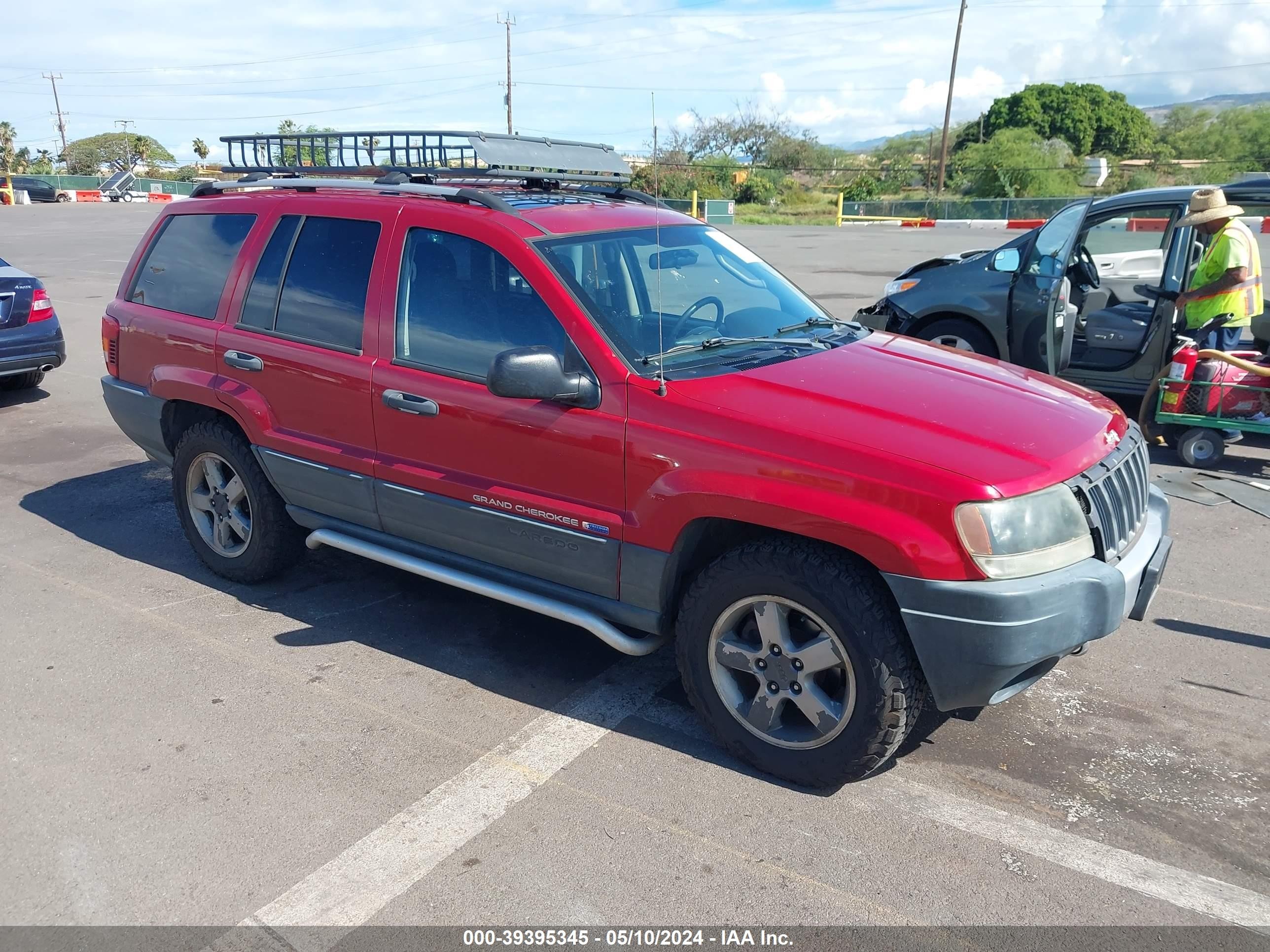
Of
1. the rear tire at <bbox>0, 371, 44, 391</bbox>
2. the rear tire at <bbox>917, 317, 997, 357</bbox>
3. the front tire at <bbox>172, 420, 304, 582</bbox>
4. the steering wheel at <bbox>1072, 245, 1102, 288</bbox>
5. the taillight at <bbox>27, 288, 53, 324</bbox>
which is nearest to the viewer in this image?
the front tire at <bbox>172, 420, 304, 582</bbox>

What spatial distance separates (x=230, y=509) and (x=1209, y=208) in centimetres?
663

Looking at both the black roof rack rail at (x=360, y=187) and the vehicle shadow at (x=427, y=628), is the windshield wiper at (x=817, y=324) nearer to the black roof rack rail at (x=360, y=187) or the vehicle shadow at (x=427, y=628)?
the black roof rack rail at (x=360, y=187)

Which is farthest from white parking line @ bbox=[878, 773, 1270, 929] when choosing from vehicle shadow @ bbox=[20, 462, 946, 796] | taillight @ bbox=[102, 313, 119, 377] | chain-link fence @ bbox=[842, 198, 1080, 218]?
Result: chain-link fence @ bbox=[842, 198, 1080, 218]

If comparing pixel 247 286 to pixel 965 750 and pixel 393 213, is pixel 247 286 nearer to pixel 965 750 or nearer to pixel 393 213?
pixel 393 213

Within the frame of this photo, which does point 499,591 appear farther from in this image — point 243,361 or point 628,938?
point 243,361

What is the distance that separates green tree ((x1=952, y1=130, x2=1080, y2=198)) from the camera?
45.3 m

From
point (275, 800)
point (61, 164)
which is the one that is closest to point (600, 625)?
point (275, 800)

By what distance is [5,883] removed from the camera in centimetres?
299

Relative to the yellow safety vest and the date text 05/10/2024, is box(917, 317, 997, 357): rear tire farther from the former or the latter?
the date text 05/10/2024

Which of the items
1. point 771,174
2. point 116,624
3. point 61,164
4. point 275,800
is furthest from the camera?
point 61,164

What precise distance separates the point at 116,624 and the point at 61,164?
4457 inches

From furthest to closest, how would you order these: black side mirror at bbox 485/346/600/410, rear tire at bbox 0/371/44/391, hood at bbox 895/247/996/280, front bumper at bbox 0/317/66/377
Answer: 1. rear tire at bbox 0/371/44/391
2. front bumper at bbox 0/317/66/377
3. hood at bbox 895/247/996/280
4. black side mirror at bbox 485/346/600/410

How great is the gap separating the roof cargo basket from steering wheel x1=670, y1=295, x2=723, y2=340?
119 cm

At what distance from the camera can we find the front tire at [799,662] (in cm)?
323
